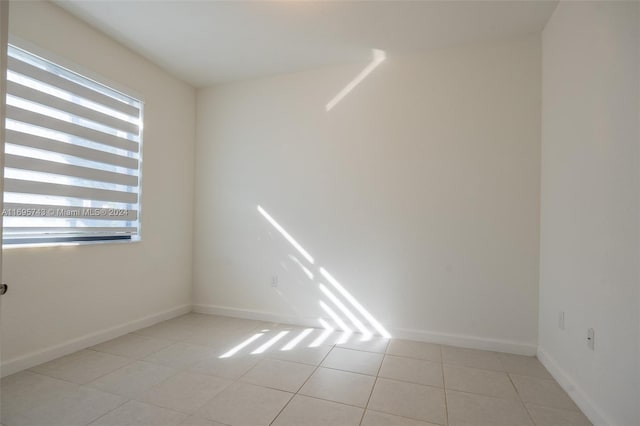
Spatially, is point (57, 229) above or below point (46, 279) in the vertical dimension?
above

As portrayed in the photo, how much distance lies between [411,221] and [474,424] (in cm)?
155

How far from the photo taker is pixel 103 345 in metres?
2.47

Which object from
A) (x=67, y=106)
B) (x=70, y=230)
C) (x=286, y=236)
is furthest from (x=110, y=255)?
(x=286, y=236)

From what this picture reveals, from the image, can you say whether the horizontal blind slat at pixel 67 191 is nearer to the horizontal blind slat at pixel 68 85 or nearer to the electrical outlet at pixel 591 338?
the horizontal blind slat at pixel 68 85

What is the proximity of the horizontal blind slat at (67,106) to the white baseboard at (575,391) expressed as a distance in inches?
152

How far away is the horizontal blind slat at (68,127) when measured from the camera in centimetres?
201

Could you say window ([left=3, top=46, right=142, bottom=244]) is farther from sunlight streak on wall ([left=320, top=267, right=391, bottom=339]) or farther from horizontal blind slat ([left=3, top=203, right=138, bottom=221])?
sunlight streak on wall ([left=320, top=267, right=391, bottom=339])

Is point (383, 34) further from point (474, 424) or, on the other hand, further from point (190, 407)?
point (190, 407)

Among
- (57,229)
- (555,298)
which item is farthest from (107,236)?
(555,298)

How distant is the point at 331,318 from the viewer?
2973mm

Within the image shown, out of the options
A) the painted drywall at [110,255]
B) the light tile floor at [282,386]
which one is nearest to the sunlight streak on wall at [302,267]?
the light tile floor at [282,386]

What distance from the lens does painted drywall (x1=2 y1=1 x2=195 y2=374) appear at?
2043 mm

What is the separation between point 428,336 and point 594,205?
1613 mm

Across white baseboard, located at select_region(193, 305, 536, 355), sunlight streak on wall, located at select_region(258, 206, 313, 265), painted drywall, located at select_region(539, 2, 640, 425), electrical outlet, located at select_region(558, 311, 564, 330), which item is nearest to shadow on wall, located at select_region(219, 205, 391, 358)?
sunlight streak on wall, located at select_region(258, 206, 313, 265)
